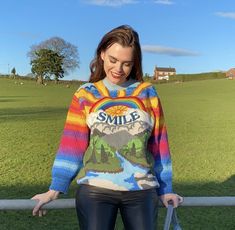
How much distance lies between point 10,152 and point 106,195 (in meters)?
5.58

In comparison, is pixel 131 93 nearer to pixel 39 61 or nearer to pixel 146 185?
pixel 146 185

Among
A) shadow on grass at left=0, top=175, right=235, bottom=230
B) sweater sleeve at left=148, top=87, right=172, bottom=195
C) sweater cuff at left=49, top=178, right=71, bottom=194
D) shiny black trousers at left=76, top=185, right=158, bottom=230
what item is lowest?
shadow on grass at left=0, top=175, right=235, bottom=230

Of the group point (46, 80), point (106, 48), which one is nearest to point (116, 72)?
point (106, 48)

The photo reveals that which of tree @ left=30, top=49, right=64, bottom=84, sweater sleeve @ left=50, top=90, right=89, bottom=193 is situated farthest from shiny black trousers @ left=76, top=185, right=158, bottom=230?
tree @ left=30, top=49, right=64, bottom=84

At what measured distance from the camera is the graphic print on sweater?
2.13m

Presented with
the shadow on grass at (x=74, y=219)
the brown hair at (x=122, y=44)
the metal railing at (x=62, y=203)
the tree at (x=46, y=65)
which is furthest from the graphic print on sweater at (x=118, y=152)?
the tree at (x=46, y=65)

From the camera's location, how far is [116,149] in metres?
2.15

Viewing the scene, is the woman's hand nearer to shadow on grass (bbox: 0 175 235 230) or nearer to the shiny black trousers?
the shiny black trousers

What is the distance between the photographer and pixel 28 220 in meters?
4.17

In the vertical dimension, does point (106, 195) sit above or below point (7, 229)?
above

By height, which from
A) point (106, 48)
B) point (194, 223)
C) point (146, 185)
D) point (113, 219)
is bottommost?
point (194, 223)

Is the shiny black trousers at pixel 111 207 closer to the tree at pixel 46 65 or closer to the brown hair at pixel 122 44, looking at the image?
the brown hair at pixel 122 44

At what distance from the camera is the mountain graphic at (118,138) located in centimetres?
215

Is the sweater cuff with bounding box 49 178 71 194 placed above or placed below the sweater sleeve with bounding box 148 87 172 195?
below
